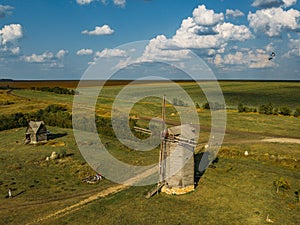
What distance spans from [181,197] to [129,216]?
7140mm

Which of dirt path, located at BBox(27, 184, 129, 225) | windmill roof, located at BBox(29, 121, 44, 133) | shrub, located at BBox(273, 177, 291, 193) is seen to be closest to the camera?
dirt path, located at BBox(27, 184, 129, 225)

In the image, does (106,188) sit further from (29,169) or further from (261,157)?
(261,157)

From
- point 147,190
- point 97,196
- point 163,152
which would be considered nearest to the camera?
point 163,152

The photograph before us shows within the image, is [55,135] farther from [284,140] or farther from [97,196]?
[284,140]

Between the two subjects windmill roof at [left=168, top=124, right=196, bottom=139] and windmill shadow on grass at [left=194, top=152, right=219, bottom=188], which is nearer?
windmill roof at [left=168, top=124, right=196, bottom=139]

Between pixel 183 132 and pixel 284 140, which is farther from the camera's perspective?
pixel 284 140

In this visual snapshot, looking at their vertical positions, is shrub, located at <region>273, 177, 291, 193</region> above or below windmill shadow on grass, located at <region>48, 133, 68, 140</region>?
above

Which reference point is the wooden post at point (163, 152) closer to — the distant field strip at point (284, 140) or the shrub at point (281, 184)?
the shrub at point (281, 184)

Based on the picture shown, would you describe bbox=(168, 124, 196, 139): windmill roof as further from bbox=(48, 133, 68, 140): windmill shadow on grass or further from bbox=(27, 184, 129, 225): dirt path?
bbox=(48, 133, 68, 140): windmill shadow on grass

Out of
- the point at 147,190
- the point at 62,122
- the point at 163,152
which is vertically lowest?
the point at 147,190

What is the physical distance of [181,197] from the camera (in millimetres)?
34156

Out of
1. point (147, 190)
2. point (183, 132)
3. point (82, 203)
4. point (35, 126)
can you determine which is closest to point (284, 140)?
point (183, 132)

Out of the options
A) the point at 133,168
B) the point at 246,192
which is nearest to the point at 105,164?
the point at 133,168

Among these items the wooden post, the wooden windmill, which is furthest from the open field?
the wooden post
